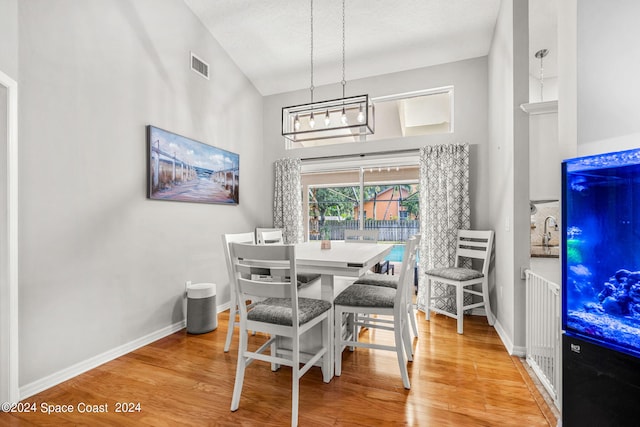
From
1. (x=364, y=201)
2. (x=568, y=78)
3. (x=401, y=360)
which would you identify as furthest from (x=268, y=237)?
(x=568, y=78)

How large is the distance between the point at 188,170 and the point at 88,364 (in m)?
1.92

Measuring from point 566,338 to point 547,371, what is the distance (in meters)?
1.21

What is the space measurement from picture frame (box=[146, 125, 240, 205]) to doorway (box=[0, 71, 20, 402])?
104 centimetres

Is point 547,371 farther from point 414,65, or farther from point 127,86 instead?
point 127,86

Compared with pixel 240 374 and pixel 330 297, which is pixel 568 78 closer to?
pixel 330 297

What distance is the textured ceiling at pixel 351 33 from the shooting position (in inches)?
127

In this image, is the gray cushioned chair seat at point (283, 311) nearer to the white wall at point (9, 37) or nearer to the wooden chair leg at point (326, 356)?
the wooden chair leg at point (326, 356)

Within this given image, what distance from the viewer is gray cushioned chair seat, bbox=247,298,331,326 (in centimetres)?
180

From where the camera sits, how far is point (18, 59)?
1979 mm

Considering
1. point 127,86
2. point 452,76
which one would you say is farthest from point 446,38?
point 127,86

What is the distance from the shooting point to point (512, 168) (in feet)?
8.30

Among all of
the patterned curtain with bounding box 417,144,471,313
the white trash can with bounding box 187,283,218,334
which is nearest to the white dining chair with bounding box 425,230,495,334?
the patterned curtain with bounding box 417,144,471,313

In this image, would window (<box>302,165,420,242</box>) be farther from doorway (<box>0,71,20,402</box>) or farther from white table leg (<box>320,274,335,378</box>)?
doorway (<box>0,71,20,402</box>)

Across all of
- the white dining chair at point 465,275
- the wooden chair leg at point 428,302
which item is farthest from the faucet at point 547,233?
the wooden chair leg at point 428,302
